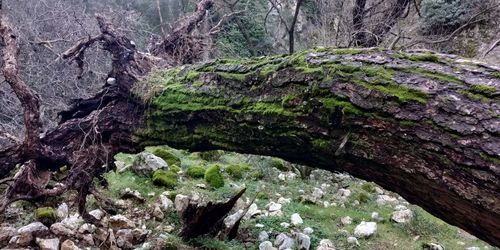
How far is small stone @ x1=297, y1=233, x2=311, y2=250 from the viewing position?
3.81m

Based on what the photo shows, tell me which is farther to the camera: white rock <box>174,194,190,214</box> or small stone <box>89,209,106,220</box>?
white rock <box>174,194,190,214</box>

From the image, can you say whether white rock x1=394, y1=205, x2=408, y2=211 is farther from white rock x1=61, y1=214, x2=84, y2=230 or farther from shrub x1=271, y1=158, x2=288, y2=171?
white rock x1=61, y1=214, x2=84, y2=230

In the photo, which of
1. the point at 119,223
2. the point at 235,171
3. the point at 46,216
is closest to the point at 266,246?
the point at 119,223

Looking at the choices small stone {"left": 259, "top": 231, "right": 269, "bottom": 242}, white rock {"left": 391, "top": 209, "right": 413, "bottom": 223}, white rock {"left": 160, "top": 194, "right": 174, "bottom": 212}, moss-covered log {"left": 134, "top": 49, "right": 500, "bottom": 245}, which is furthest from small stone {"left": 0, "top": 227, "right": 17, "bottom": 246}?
white rock {"left": 391, "top": 209, "right": 413, "bottom": 223}

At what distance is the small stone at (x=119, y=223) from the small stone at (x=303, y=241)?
146 cm

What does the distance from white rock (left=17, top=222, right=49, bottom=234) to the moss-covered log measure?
4.46 feet

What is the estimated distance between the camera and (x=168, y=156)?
589 centimetres

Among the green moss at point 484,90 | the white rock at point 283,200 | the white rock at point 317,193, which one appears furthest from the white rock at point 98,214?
the green moss at point 484,90

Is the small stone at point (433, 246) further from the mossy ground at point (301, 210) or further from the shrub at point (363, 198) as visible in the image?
the shrub at point (363, 198)

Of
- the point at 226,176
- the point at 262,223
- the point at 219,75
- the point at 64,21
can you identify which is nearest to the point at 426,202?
the point at 219,75

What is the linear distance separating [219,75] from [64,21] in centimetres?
592

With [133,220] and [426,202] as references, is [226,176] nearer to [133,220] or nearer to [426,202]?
[133,220]

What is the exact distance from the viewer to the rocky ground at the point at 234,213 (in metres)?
3.45

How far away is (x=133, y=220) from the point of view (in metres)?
3.89
